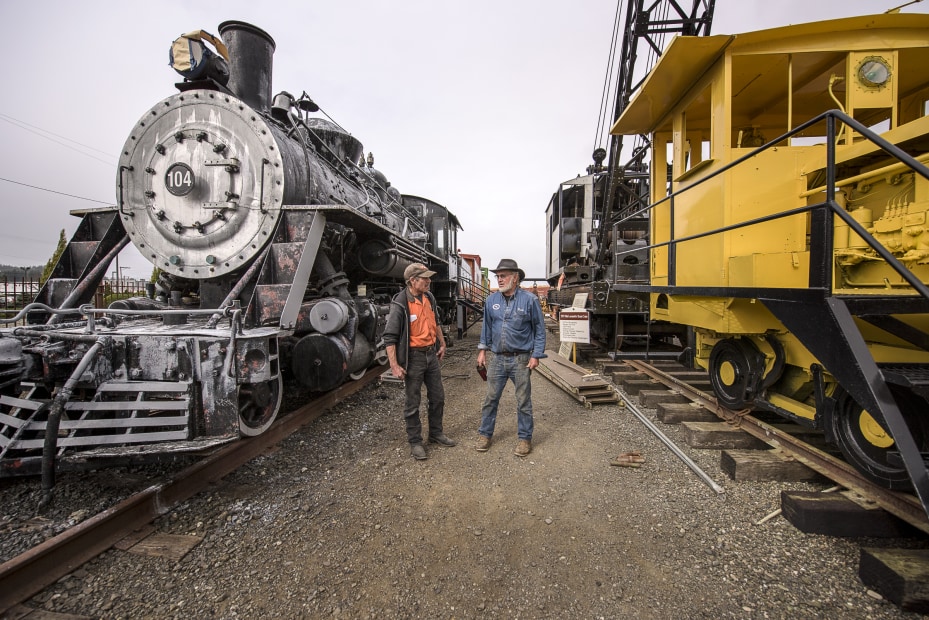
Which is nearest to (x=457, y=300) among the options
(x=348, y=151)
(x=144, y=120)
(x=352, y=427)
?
(x=348, y=151)

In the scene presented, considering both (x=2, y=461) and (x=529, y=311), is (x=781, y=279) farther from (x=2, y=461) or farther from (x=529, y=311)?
(x=2, y=461)

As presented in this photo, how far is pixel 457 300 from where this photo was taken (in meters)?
10.4

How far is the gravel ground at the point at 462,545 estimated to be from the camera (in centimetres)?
188

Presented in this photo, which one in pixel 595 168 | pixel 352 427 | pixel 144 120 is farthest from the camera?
pixel 595 168

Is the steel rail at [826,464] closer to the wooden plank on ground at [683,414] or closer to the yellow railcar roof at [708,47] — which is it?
the wooden plank on ground at [683,414]

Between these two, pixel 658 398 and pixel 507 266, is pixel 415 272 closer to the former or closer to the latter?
pixel 507 266

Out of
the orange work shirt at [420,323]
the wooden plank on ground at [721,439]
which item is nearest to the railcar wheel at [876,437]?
the wooden plank on ground at [721,439]

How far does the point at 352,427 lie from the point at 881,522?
3846 mm

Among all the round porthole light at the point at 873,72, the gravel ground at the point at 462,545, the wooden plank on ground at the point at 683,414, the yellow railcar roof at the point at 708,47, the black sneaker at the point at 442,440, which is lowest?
the gravel ground at the point at 462,545

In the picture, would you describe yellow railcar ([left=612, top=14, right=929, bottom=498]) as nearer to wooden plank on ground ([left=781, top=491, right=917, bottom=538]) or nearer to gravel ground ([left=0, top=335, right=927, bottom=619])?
wooden plank on ground ([left=781, top=491, right=917, bottom=538])

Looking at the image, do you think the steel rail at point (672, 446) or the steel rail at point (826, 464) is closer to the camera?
the steel rail at point (826, 464)

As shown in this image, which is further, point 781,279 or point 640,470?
point 640,470

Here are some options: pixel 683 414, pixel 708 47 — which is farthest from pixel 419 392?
pixel 708 47

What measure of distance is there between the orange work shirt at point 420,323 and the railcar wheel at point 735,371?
2.58 metres
